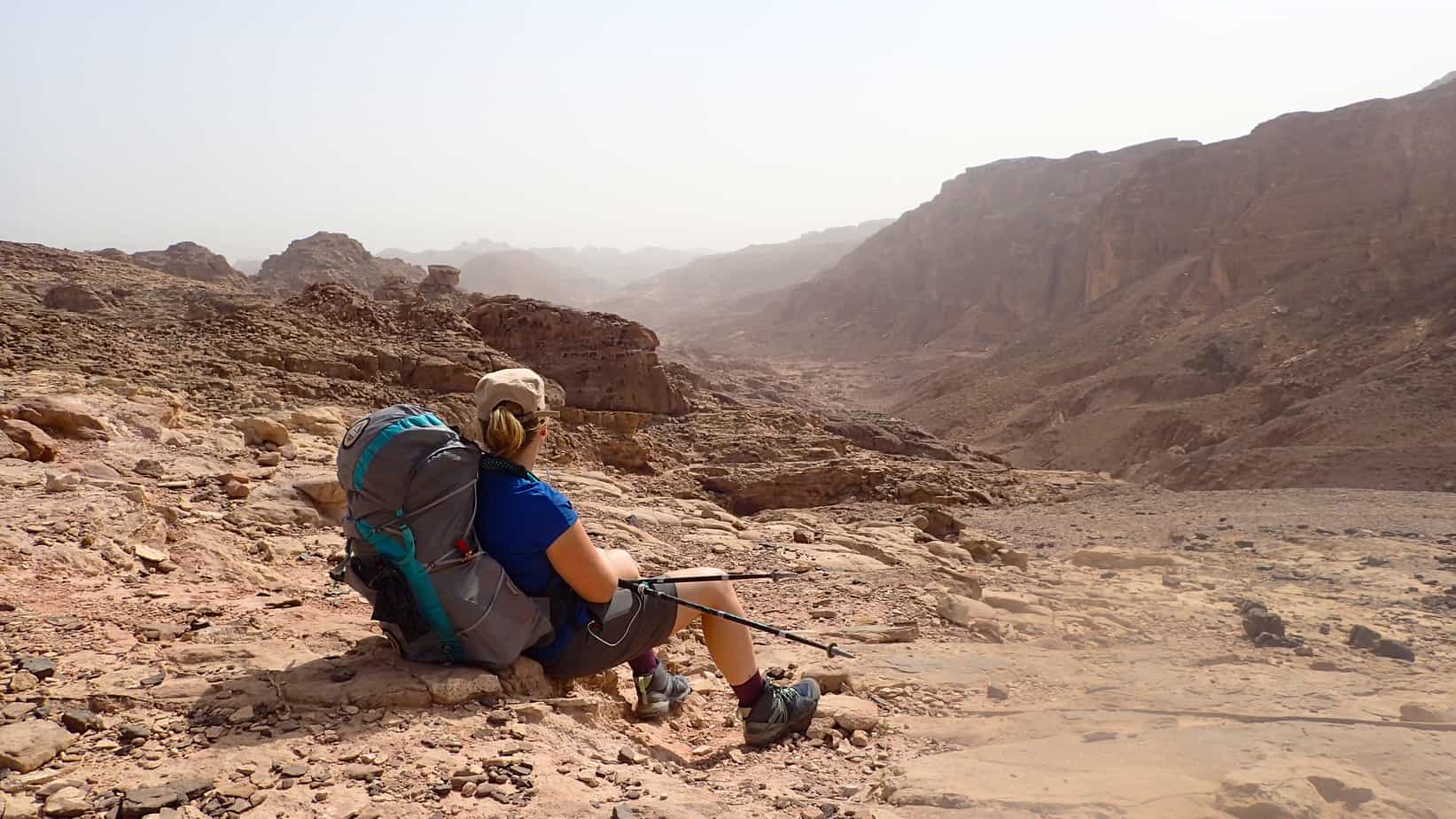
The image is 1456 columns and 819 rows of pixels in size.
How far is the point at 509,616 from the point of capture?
2.62 m

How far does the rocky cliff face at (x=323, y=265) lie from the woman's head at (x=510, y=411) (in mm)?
27386

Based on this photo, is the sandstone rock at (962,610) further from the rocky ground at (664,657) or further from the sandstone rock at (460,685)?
the sandstone rock at (460,685)

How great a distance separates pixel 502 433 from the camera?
2646mm

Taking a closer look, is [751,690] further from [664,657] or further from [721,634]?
[664,657]

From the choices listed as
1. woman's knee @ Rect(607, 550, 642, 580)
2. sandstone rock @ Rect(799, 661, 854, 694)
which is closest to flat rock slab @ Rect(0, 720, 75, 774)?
woman's knee @ Rect(607, 550, 642, 580)

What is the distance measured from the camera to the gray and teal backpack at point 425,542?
2469mm

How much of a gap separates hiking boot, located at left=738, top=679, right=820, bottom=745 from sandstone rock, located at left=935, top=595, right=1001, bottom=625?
101 inches

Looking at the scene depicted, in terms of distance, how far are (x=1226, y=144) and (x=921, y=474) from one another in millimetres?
31962

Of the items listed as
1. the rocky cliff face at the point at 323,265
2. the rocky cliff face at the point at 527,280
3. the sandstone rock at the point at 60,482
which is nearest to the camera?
the sandstone rock at the point at 60,482

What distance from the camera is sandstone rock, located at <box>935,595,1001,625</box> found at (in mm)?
5352

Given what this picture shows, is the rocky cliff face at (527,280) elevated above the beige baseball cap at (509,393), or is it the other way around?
the rocky cliff face at (527,280)

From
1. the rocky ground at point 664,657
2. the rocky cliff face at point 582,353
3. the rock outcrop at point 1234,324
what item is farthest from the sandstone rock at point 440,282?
the rock outcrop at point 1234,324

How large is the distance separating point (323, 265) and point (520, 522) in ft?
103

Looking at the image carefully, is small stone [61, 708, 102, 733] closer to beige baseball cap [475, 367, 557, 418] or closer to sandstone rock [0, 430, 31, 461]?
beige baseball cap [475, 367, 557, 418]
